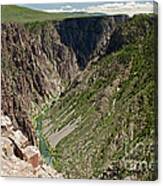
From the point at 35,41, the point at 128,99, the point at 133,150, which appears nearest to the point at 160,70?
the point at 128,99


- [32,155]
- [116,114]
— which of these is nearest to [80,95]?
[116,114]

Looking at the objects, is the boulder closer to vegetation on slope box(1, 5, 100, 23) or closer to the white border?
the white border

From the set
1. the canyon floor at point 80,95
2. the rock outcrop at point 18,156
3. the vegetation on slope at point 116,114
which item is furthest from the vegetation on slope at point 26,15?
the rock outcrop at point 18,156

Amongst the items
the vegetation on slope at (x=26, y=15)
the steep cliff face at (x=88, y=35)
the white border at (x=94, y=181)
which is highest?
the vegetation on slope at (x=26, y=15)

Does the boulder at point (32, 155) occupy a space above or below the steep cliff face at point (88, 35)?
below

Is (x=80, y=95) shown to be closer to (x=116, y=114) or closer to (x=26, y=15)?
(x=116, y=114)

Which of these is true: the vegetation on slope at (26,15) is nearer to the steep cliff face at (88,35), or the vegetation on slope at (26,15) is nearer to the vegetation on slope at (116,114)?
A: the steep cliff face at (88,35)

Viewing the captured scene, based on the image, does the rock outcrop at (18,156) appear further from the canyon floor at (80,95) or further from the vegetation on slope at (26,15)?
the vegetation on slope at (26,15)

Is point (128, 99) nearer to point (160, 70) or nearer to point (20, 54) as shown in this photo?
point (160, 70)
